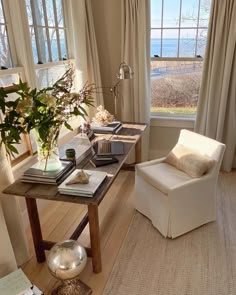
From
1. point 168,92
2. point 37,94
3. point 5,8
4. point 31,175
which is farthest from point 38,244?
point 168,92

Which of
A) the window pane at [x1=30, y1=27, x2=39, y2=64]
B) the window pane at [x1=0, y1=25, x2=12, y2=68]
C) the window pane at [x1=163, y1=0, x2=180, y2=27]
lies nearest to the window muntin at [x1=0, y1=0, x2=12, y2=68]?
the window pane at [x1=0, y1=25, x2=12, y2=68]

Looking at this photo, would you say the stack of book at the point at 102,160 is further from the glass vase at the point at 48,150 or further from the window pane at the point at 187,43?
the window pane at the point at 187,43

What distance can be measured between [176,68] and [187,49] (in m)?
0.25

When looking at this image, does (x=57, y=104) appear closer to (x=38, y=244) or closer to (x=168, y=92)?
(x=38, y=244)

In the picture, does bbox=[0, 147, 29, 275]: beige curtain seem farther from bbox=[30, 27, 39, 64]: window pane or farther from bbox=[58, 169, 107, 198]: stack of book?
bbox=[30, 27, 39, 64]: window pane

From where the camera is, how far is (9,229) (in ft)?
6.17

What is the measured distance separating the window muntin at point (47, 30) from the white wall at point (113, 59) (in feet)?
1.82

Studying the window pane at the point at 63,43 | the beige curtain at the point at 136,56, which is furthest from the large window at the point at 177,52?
the window pane at the point at 63,43

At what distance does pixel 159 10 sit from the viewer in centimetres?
312

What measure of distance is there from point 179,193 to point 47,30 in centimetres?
196

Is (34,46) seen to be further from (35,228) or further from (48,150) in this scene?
(35,228)

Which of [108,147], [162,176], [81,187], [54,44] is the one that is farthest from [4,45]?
[162,176]

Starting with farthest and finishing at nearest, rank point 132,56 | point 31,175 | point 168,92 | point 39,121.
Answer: point 168,92
point 132,56
point 31,175
point 39,121

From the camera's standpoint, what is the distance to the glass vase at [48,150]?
5.63 feet
